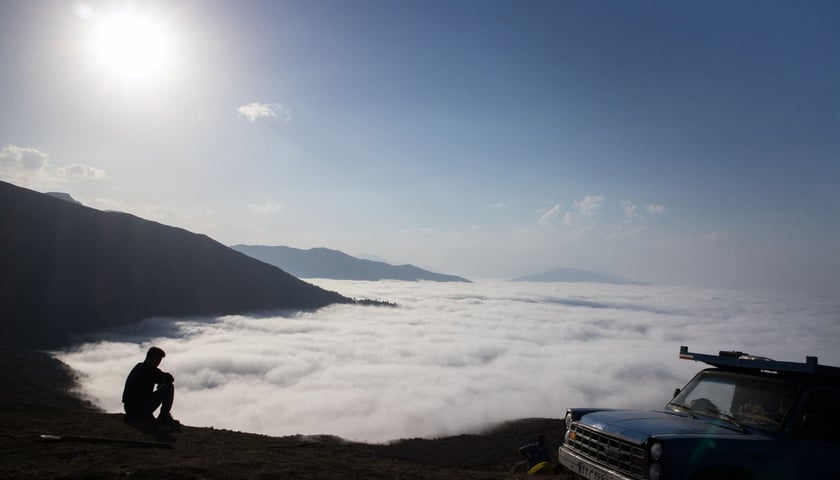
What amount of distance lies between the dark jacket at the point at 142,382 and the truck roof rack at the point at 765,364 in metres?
10.4

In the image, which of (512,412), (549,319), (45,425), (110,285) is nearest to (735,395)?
(45,425)

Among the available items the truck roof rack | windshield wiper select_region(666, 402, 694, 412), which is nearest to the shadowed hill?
windshield wiper select_region(666, 402, 694, 412)

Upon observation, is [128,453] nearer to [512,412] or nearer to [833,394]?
[833,394]

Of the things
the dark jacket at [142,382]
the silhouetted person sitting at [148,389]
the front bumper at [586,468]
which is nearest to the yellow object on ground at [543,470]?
the front bumper at [586,468]

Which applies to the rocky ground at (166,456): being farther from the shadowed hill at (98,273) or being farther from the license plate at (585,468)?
the shadowed hill at (98,273)

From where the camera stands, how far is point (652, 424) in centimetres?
640

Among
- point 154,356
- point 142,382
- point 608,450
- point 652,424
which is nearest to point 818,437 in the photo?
point 652,424

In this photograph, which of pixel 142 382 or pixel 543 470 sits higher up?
pixel 142 382

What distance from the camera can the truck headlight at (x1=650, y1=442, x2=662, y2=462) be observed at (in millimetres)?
5642

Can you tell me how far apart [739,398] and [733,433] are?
3.34ft

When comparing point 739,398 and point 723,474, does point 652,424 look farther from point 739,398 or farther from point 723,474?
point 739,398

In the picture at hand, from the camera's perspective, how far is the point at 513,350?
322 feet

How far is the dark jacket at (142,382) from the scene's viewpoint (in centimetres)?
1054

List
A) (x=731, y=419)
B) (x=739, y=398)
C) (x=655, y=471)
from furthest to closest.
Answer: (x=739, y=398) → (x=731, y=419) → (x=655, y=471)
